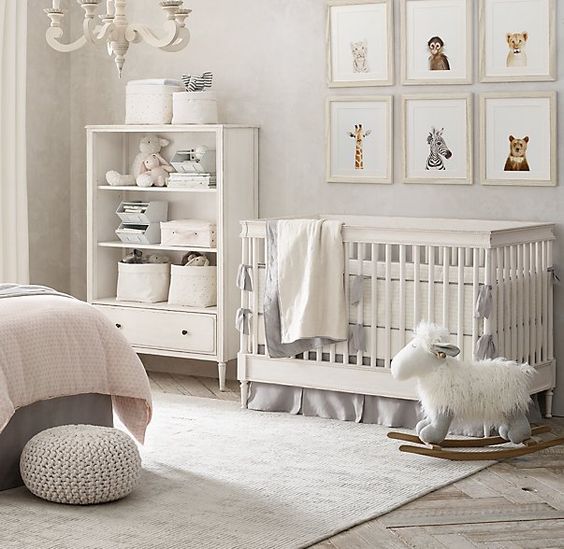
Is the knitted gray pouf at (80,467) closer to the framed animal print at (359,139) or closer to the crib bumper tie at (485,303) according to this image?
the crib bumper tie at (485,303)

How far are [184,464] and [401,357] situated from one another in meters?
0.91

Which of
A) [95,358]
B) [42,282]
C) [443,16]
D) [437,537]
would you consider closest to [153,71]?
[42,282]

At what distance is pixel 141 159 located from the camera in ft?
19.7

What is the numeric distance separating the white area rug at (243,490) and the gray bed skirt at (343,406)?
0.08 m

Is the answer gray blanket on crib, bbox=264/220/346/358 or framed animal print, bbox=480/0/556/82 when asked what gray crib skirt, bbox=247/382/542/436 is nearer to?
gray blanket on crib, bbox=264/220/346/358

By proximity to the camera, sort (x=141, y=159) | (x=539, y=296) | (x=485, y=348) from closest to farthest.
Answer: (x=485, y=348)
(x=539, y=296)
(x=141, y=159)

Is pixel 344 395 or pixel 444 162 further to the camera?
pixel 444 162

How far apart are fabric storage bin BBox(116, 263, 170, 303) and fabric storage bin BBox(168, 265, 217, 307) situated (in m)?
0.15

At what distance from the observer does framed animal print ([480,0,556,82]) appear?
499cm

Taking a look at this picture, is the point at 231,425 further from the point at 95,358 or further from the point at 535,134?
the point at 535,134

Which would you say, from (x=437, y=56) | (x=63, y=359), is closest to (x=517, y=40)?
(x=437, y=56)

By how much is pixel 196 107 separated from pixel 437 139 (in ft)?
4.04

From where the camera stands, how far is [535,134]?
5.07m

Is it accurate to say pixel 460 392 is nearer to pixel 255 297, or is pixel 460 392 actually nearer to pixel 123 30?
pixel 255 297
